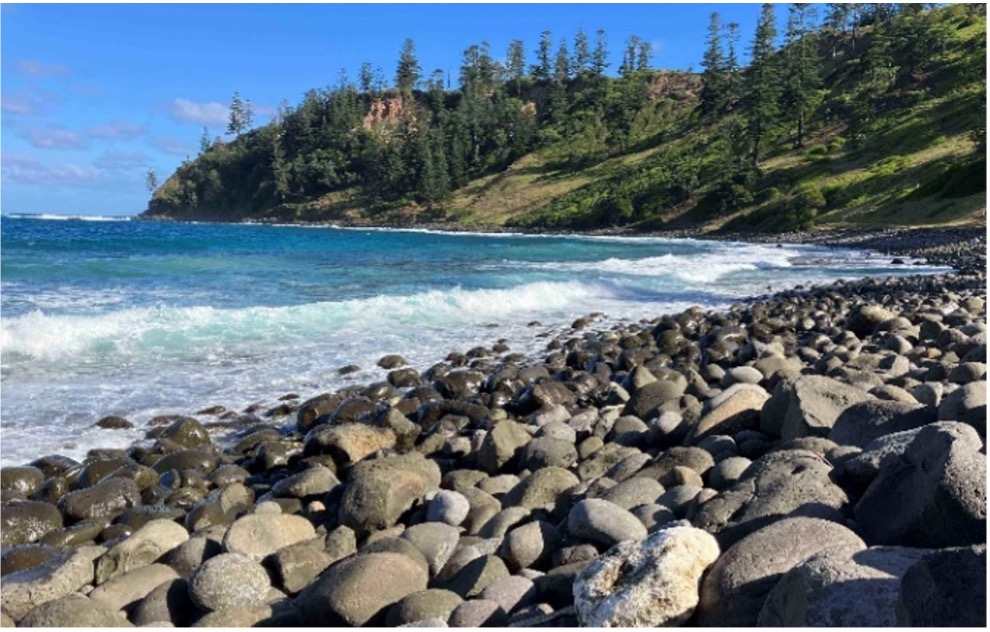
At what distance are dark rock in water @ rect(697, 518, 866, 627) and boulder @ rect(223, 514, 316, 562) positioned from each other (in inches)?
123

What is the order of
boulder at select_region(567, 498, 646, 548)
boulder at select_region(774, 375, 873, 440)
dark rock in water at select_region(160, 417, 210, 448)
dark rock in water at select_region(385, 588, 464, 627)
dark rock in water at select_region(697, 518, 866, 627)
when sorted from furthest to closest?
dark rock in water at select_region(160, 417, 210, 448), boulder at select_region(774, 375, 873, 440), boulder at select_region(567, 498, 646, 548), dark rock in water at select_region(385, 588, 464, 627), dark rock in water at select_region(697, 518, 866, 627)

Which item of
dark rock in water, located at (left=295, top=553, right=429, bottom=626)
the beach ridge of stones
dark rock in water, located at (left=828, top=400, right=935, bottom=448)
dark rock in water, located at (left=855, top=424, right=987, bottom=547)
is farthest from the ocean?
dark rock in water, located at (left=855, top=424, right=987, bottom=547)

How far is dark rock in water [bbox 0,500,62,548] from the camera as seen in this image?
20.7 feet

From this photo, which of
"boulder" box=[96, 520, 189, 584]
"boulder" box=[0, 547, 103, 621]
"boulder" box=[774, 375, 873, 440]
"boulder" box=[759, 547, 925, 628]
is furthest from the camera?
"boulder" box=[774, 375, 873, 440]

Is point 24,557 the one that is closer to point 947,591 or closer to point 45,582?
point 45,582

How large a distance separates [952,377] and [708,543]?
4.68m

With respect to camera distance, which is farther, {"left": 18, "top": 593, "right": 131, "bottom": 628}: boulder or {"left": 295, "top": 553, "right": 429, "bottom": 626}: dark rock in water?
{"left": 18, "top": 593, "right": 131, "bottom": 628}: boulder

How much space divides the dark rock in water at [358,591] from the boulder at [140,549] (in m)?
1.70

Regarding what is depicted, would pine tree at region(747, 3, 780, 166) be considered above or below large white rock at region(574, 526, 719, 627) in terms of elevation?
above

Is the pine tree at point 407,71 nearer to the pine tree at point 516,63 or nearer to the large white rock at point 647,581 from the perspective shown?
the pine tree at point 516,63

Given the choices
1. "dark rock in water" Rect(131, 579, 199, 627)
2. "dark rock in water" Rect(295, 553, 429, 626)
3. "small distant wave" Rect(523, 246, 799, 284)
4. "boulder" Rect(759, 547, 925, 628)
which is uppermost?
"boulder" Rect(759, 547, 925, 628)

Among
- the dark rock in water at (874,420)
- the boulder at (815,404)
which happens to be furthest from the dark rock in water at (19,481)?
the dark rock in water at (874,420)

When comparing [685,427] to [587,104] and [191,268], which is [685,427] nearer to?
[191,268]

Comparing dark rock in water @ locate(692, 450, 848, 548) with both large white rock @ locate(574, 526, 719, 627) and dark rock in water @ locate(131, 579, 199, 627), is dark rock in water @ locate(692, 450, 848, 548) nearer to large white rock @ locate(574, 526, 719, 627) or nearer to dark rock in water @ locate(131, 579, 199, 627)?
large white rock @ locate(574, 526, 719, 627)
